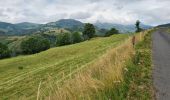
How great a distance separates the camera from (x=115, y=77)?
36.6 feet

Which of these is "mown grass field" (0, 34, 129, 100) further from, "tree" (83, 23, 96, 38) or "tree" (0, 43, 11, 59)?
"tree" (83, 23, 96, 38)

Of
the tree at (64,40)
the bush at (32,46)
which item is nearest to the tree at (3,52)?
the bush at (32,46)

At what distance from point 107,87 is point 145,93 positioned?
1.73 meters

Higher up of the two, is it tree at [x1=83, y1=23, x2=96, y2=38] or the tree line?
tree at [x1=83, y1=23, x2=96, y2=38]

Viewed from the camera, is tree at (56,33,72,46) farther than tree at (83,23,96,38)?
Yes

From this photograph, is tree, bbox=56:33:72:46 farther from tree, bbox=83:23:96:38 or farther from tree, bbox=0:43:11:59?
tree, bbox=0:43:11:59

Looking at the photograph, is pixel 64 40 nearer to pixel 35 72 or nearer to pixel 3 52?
pixel 3 52

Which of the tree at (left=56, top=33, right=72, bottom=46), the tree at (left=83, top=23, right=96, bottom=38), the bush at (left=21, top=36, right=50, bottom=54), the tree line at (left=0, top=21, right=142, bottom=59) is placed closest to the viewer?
the tree line at (left=0, top=21, right=142, bottom=59)

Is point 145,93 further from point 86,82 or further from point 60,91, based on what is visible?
point 60,91

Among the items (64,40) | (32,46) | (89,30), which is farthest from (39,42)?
(89,30)

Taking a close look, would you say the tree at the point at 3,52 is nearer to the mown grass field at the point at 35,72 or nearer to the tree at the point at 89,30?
the tree at the point at 89,30

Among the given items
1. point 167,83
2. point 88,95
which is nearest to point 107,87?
point 88,95

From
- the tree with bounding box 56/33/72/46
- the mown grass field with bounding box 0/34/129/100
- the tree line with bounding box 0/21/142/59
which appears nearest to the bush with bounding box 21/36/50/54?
the tree line with bounding box 0/21/142/59

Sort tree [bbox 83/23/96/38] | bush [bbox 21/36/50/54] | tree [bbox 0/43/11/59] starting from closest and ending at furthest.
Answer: tree [bbox 0/43/11/59], bush [bbox 21/36/50/54], tree [bbox 83/23/96/38]
